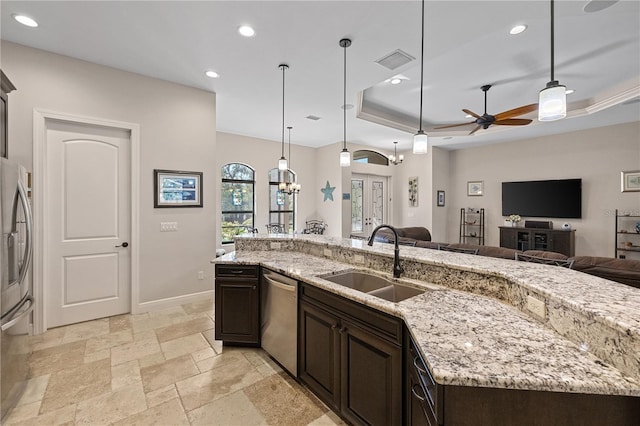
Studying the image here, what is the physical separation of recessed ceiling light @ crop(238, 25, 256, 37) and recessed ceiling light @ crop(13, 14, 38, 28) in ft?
6.21

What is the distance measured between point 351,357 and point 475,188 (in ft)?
23.9

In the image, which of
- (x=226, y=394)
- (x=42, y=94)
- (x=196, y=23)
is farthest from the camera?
(x=42, y=94)

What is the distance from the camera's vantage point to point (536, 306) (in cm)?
132

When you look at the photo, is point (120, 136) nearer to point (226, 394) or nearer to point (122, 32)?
point (122, 32)

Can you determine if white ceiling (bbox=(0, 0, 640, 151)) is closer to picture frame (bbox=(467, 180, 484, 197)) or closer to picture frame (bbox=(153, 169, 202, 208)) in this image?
picture frame (bbox=(153, 169, 202, 208))

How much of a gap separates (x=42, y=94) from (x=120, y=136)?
77 cm

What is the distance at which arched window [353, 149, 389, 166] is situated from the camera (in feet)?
26.7

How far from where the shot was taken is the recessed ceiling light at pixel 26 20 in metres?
2.49

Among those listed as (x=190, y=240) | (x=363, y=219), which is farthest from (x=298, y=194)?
(x=190, y=240)

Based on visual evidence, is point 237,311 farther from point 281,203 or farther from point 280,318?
point 281,203

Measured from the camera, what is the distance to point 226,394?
209cm

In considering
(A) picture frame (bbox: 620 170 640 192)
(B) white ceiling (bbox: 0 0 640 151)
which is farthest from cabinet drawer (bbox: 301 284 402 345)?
(A) picture frame (bbox: 620 170 640 192)

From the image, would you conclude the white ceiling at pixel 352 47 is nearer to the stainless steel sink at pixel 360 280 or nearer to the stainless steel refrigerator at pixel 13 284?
the stainless steel refrigerator at pixel 13 284

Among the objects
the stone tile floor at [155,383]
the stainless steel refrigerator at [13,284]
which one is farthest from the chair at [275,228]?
the stainless steel refrigerator at [13,284]
